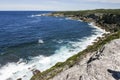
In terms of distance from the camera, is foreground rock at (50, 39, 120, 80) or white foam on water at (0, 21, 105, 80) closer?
foreground rock at (50, 39, 120, 80)

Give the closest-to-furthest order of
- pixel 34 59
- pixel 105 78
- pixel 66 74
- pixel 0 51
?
1. pixel 105 78
2. pixel 66 74
3. pixel 34 59
4. pixel 0 51

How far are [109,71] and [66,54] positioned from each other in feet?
99.5

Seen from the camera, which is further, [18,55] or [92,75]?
[18,55]

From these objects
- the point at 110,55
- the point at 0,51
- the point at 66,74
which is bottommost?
the point at 0,51

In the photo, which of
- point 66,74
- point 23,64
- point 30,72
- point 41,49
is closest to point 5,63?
point 23,64

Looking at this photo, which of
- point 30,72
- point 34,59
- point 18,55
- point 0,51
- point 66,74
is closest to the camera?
point 66,74

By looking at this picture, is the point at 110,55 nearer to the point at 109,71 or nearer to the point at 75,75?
the point at 109,71

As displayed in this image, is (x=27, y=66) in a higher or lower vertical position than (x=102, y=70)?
lower

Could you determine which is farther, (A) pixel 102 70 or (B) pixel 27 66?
(B) pixel 27 66

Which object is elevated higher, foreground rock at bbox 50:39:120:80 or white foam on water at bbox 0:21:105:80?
foreground rock at bbox 50:39:120:80

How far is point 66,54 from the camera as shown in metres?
42.9

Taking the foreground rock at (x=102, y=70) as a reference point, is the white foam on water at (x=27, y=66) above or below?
below

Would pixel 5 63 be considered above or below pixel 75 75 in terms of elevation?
below

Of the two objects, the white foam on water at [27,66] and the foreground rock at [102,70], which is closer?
the foreground rock at [102,70]
